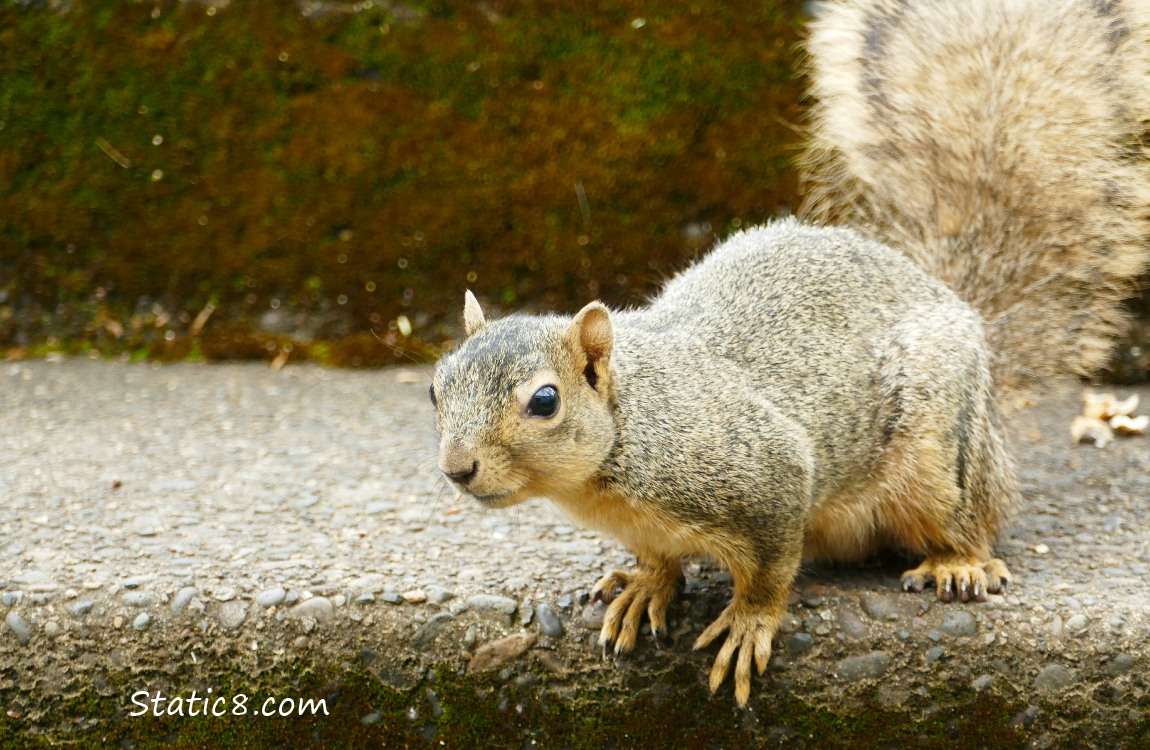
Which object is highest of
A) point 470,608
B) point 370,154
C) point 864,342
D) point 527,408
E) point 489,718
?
point 527,408

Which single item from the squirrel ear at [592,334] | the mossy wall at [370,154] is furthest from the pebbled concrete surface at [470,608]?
the mossy wall at [370,154]

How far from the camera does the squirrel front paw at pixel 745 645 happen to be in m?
2.14

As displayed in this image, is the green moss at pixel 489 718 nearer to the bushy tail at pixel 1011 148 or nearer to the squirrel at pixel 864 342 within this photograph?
the squirrel at pixel 864 342

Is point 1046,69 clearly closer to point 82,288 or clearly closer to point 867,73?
point 867,73

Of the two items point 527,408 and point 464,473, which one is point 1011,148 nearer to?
point 527,408

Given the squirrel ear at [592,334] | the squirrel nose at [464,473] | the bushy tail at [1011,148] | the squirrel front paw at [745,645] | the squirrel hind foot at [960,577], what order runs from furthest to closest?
the bushy tail at [1011,148] < the squirrel hind foot at [960,577] < the squirrel front paw at [745,645] < the squirrel ear at [592,334] < the squirrel nose at [464,473]

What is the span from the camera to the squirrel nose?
1816 millimetres

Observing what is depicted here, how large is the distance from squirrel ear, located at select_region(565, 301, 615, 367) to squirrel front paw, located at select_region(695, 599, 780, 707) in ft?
1.86

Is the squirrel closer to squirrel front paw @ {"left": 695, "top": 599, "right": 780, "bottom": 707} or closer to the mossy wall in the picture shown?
squirrel front paw @ {"left": 695, "top": 599, "right": 780, "bottom": 707}

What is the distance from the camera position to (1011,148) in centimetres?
262

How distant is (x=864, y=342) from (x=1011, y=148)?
0.65 m

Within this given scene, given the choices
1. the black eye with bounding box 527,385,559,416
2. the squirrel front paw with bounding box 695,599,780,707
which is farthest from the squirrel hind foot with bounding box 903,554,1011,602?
the black eye with bounding box 527,385,559,416

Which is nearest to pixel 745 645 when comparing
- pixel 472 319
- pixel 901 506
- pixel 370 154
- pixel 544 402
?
pixel 901 506

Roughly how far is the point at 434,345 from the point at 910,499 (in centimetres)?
191
